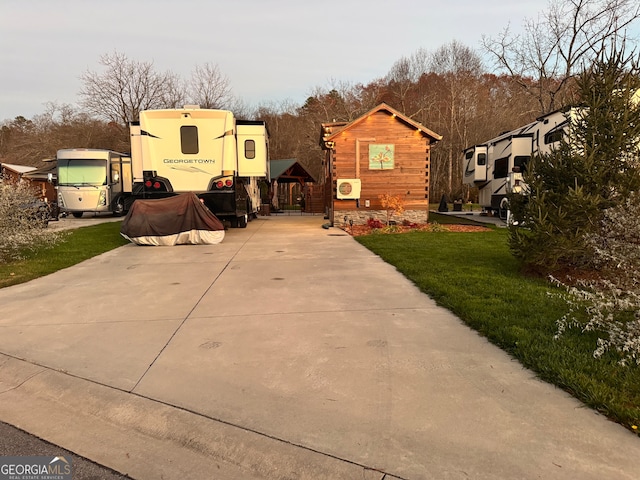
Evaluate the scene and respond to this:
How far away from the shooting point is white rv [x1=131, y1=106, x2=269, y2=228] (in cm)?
1238

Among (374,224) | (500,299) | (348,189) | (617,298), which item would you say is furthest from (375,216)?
(617,298)

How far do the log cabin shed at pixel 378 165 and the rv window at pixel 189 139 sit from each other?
5.05 meters

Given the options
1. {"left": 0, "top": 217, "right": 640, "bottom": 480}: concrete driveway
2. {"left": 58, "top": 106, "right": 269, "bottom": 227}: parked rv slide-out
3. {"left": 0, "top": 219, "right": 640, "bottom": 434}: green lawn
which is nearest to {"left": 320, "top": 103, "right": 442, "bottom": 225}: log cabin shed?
{"left": 58, "top": 106, "right": 269, "bottom": 227}: parked rv slide-out

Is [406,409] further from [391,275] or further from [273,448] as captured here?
[391,275]

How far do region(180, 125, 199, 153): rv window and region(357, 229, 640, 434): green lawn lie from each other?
6.59 meters

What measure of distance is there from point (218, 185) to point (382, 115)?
6965 mm

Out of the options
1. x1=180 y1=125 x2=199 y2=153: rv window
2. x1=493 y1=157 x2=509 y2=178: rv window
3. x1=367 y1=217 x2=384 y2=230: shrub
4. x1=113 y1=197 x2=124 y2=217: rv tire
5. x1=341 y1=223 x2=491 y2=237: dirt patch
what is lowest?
x1=341 y1=223 x2=491 y2=237: dirt patch

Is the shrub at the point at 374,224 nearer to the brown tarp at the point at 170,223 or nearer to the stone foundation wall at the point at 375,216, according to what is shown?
the stone foundation wall at the point at 375,216

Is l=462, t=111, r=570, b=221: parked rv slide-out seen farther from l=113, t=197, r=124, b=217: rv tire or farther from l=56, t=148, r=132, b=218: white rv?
l=113, t=197, r=124, b=217: rv tire

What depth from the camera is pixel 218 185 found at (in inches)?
498

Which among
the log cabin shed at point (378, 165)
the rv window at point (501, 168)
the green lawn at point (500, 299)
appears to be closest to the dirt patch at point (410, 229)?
the log cabin shed at point (378, 165)

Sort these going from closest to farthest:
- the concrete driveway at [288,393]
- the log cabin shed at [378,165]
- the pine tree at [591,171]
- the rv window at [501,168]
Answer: the concrete driveway at [288,393], the pine tree at [591,171], the log cabin shed at [378,165], the rv window at [501,168]

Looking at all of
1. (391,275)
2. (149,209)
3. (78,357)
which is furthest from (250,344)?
(149,209)

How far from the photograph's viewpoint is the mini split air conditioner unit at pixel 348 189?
15359mm
